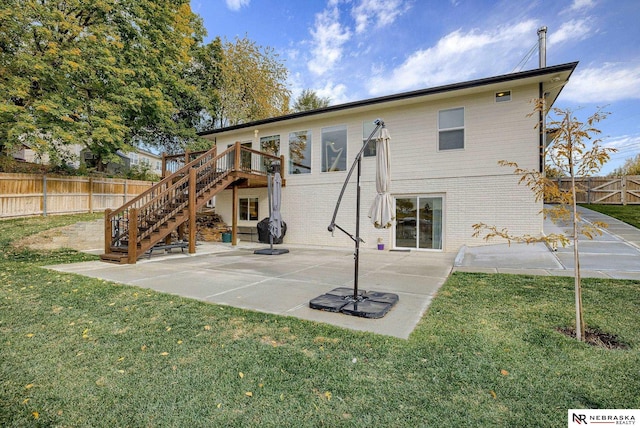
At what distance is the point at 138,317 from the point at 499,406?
156 inches

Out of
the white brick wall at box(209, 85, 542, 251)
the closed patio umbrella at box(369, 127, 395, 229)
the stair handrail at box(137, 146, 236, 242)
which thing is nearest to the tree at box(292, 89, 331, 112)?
the white brick wall at box(209, 85, 542, 251)

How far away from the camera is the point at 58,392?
236 cm

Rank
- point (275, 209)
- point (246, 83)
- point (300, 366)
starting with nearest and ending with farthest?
point (300, 366) → point (275, 209) → point (246, 83)

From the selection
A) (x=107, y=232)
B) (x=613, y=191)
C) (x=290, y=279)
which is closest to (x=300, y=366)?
(x=290, y=279)

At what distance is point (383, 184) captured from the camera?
14.3 feet

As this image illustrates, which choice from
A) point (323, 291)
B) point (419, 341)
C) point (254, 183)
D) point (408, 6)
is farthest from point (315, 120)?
point (419, 341)

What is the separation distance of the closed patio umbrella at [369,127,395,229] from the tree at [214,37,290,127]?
20.4 metres

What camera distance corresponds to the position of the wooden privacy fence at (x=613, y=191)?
1667cm

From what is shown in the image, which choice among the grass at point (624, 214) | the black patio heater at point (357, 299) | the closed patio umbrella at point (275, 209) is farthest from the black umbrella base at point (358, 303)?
the grass at point (624, 214)

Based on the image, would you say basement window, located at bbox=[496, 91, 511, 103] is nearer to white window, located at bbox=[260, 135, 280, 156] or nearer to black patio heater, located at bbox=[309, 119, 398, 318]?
black patio heater, located at bbox=[309, 119, 398, 318]

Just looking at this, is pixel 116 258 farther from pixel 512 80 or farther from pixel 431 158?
pixel 512 80

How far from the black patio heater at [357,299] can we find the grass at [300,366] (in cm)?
57

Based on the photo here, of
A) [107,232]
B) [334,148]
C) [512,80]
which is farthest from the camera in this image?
[334,148]
